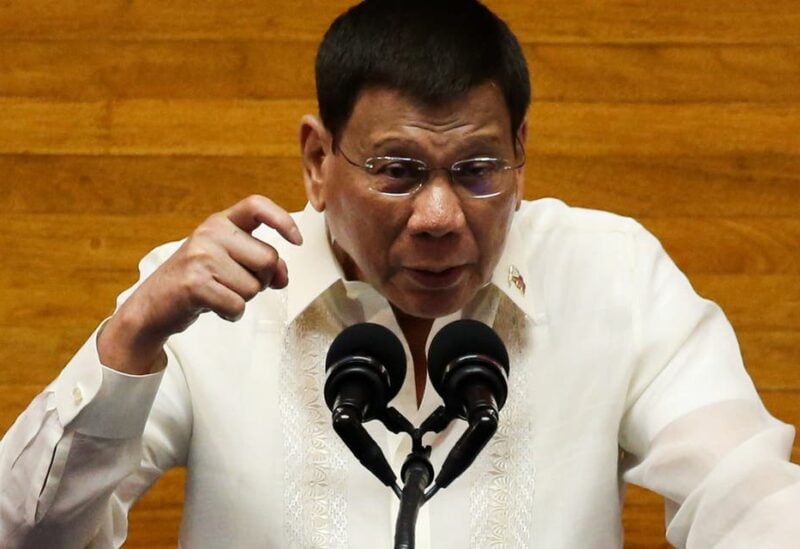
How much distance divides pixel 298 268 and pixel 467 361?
522mm

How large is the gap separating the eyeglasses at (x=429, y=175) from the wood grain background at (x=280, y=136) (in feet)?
2.33

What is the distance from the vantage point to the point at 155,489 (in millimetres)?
2256

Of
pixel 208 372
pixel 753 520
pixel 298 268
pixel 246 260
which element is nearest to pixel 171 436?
pixel 208 372

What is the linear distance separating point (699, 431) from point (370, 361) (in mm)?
469

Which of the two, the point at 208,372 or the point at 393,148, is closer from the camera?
the point at 393,148

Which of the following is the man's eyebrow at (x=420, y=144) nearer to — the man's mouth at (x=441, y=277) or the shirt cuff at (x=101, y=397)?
the man's mouth at (x=441, y=277)

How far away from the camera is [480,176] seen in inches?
61.5

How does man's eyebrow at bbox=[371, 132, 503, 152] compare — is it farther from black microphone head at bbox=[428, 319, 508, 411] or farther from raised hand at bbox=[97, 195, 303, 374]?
black microphone head at bbox=[428, 319, 508, 411]

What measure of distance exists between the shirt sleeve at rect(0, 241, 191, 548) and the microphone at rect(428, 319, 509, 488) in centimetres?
37

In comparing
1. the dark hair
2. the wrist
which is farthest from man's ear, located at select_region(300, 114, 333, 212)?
the wrist

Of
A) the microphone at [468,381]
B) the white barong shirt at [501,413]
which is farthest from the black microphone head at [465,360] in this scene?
the white barong shirt at [501,413]

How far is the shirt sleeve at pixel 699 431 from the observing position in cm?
146

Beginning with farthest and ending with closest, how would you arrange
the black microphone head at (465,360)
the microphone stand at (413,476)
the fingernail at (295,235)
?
the fingernail at (295,235), the black microphone head at (465,360), the microphone stand at (413,476)

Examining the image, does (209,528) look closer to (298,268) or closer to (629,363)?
(298,268)
